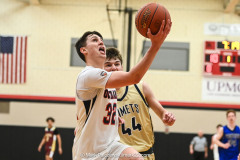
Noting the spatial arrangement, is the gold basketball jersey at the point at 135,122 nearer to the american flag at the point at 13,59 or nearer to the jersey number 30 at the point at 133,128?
the jersey number 30 at the point at 133,128

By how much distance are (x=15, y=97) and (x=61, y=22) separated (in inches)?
130

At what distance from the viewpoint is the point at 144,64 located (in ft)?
8.96

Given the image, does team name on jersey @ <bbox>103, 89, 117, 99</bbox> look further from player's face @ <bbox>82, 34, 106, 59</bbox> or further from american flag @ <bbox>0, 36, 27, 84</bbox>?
american flag @ <bbox>0, 36, 27, 84</bbox>

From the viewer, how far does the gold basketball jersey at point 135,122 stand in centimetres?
398

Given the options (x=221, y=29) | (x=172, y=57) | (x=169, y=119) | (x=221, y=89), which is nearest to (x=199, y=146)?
(x=221, y=89)

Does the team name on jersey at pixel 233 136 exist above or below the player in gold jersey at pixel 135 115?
below

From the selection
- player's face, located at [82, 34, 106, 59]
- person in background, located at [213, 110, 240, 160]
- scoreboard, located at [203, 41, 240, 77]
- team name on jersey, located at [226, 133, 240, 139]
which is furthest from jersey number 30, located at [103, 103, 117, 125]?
scoreboard, located at [203, 41, 240, 77]

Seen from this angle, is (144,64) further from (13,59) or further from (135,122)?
(13,59)

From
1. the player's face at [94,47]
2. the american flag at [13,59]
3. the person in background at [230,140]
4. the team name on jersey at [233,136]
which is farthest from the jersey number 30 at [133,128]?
the american flag at [13,59]

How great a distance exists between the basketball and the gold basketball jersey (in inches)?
45.7

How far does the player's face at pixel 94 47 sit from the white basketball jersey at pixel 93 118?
159mm

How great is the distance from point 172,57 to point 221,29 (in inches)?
82.6

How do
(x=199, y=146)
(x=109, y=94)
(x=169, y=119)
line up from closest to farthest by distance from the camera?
1. (x=109, y=94)
2. (x=169, y=119)
3. (x=199, y=146)

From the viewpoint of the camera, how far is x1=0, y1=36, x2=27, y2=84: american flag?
1341 cm
